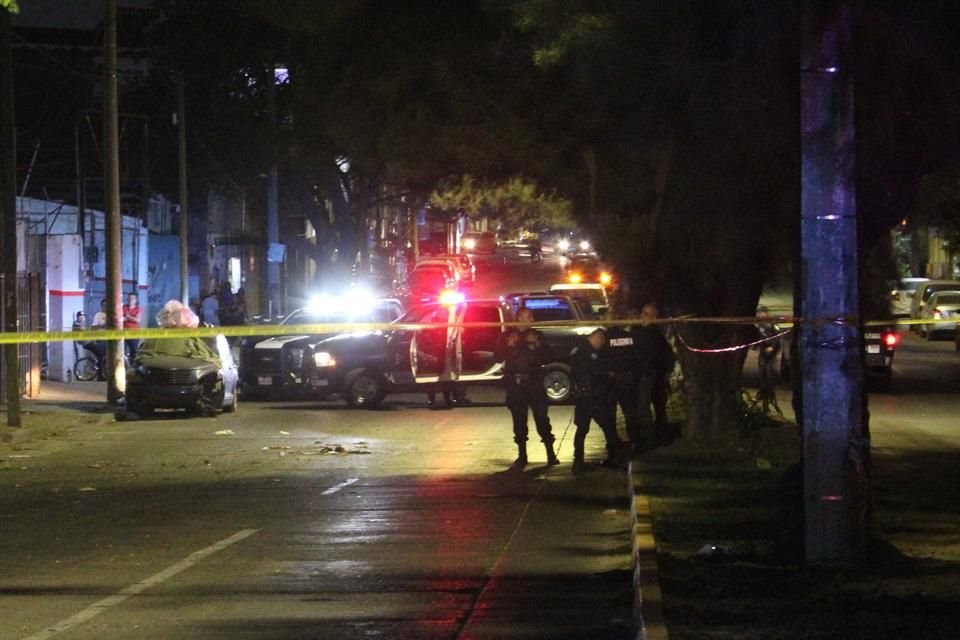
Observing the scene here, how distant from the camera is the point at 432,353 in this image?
81.9 ft

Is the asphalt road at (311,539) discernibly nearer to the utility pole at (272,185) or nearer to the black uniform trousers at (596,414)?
the black uniform trousers at (596,414)

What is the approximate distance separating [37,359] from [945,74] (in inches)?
859

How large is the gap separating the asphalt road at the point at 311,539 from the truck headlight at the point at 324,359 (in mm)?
4480

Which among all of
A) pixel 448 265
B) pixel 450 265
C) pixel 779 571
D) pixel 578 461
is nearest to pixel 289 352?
pixel 578 461

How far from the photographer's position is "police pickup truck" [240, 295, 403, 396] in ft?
91.0

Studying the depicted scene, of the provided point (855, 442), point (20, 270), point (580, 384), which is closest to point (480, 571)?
point (855, 442)

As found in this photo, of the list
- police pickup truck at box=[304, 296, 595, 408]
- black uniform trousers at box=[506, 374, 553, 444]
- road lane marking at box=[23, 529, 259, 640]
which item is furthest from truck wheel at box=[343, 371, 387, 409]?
road lane marking at box=[23, 529, 259, 640]

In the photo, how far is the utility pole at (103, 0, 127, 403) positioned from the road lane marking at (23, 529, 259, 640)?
1494 centimetres

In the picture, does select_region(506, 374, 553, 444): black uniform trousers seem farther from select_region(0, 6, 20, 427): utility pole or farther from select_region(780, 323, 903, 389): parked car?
select_region(780, 323, 903, 389): parked car

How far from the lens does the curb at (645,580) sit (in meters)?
7.99

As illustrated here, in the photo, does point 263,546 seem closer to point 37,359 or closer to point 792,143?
point 792,143

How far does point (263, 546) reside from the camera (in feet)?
39.8

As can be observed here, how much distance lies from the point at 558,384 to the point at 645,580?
16707 millimetres

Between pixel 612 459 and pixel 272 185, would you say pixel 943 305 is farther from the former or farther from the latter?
pixel 612 459
